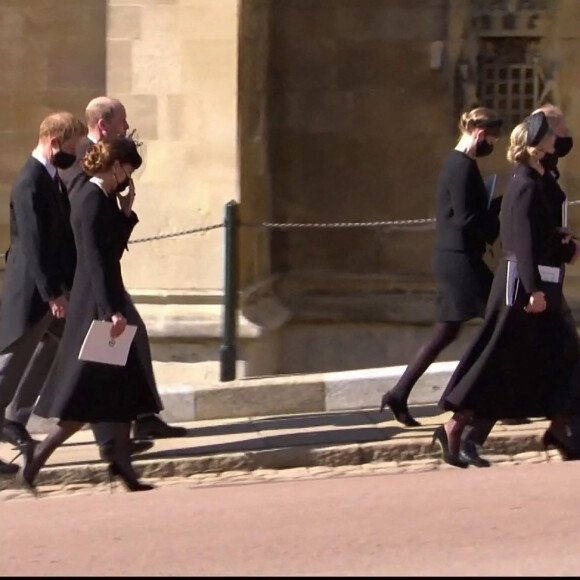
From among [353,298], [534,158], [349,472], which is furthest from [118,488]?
[353,298]

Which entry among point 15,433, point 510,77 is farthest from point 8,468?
point 510,77

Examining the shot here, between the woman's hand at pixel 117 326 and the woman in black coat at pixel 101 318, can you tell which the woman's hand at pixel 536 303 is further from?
the woman's hand at pixel 117 326

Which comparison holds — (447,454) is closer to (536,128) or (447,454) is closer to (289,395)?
(289,395)

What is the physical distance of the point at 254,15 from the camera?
10828 mm

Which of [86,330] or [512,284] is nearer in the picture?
[86,330]

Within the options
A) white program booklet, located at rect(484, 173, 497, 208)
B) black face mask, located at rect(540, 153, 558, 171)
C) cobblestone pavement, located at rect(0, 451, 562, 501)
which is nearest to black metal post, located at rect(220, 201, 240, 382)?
cobblestone pavement, located at rect(0, 451, 562, 501)

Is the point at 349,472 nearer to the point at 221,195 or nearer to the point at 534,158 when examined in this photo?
the point at 534,158

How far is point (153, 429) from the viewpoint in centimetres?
841

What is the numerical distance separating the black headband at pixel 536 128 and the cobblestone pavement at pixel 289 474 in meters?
1.57

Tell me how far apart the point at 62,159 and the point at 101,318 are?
921 millimetres

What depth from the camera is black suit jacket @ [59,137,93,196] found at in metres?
7.84

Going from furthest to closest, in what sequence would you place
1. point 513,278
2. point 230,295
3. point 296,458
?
point 230,295, point 296,458, point 513,278

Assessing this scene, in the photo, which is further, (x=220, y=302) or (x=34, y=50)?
(x=34, y=50)

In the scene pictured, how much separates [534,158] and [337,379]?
6.82 feet
